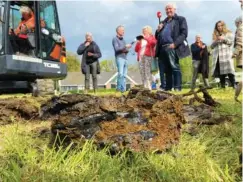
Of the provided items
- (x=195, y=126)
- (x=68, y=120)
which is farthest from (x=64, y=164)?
(x=195, y=126)

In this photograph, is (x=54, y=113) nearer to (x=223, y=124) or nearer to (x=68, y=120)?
(x=68, y=120)

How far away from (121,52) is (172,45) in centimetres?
200

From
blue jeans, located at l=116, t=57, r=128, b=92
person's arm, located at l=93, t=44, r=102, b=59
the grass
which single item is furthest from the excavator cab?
the grass

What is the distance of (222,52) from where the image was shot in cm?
1095

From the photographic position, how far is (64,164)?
2402mm

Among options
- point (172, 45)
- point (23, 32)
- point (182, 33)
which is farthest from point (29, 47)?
point (182, 33)

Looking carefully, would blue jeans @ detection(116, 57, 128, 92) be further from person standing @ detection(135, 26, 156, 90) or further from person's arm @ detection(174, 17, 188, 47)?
person's arm @ detection(174, 17, 188, 47)

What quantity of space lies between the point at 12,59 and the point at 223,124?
26.4ft

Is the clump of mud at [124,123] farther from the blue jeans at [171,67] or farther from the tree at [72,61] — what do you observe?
the tree at [72,61]

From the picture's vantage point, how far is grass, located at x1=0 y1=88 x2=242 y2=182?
228 centimetres

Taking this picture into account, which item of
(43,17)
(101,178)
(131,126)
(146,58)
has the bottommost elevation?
(101,178)

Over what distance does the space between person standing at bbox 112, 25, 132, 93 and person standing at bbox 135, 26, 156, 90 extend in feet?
2.16

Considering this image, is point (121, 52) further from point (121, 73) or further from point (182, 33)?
point (182, 33)

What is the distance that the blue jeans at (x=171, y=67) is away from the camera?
9289 mm
